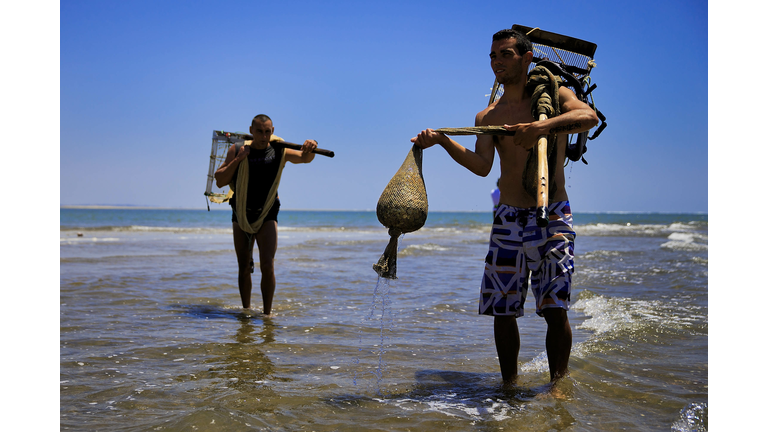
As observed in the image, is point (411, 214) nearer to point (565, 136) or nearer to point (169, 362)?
point (565, 136)

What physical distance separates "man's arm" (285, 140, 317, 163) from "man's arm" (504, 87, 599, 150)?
257 centimetres

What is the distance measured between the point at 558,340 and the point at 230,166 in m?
3.58

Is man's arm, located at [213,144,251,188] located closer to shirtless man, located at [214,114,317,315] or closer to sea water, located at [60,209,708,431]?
shirtless man, located at [214,114,317,315]

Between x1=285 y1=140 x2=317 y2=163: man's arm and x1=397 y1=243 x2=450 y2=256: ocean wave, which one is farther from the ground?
x1=285 y1=140 x2=317 y2=163: man's arm

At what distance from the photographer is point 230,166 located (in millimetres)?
5262

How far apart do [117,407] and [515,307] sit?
221 centimetres

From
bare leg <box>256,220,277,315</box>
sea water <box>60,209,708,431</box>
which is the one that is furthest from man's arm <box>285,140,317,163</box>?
sea water <box>60,209,708,431</box>

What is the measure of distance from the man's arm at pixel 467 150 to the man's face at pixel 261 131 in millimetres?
2486

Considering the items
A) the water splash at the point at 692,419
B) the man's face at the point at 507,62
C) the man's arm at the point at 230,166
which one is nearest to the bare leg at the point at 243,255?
the man's arm at the point at 230,166

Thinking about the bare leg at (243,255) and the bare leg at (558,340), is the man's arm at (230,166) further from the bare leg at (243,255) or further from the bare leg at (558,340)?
the bare leg at (558,340)

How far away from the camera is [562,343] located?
2973mm

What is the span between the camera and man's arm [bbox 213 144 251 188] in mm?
5242

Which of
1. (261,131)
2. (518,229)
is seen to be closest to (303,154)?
(261,131)

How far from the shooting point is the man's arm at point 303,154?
5.05 meters
